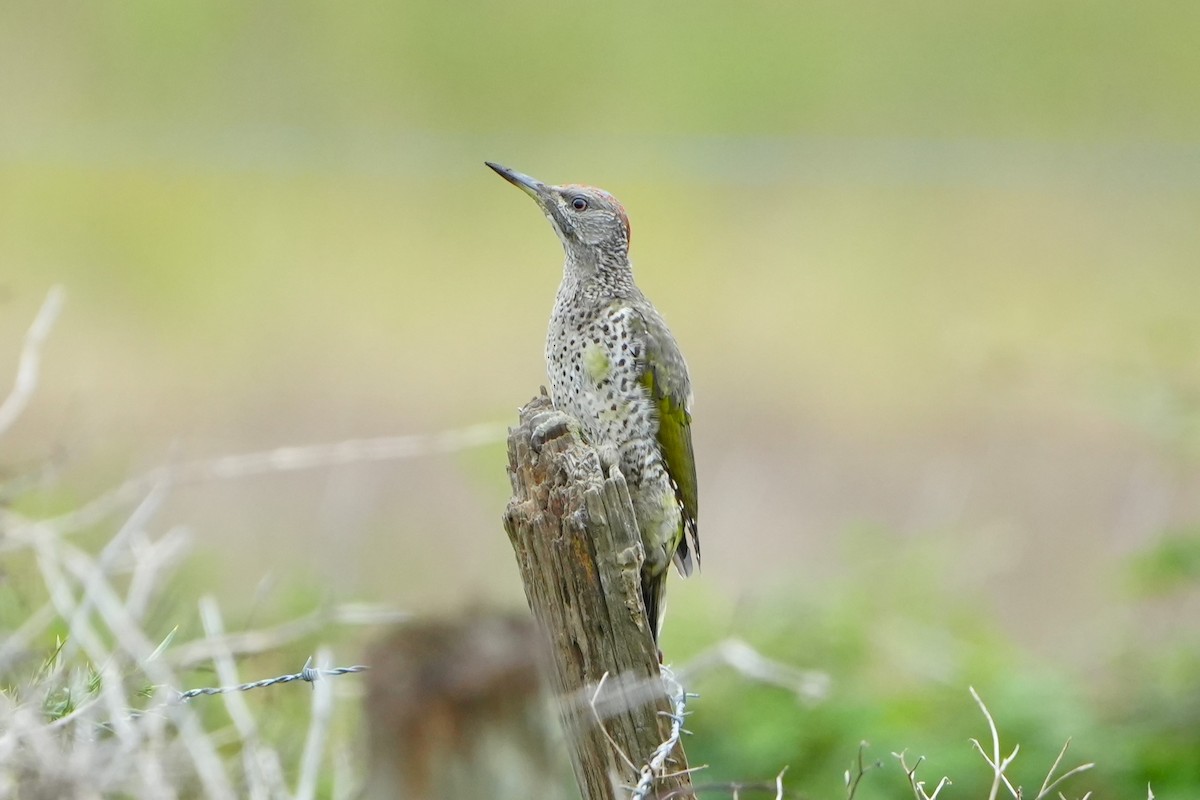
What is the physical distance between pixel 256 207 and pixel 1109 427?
874 cm

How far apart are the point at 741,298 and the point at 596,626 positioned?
1174 centimetres

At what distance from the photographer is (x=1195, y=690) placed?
20.2ft

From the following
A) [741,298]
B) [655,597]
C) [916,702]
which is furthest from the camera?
[741,298]

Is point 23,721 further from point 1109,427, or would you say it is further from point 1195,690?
point 1109,427

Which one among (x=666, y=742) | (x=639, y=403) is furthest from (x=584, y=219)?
(x=666, y=742)

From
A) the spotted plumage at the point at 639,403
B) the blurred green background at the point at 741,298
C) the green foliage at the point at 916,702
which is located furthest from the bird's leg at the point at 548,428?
the blurred green background at the point at 741,298

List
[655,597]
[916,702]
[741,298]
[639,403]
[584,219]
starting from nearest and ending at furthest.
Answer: [655,597] < [639,403] < [584,219] < [916,702] < [741,298]

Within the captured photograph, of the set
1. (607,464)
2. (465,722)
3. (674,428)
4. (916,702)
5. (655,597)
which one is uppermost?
(607,464)

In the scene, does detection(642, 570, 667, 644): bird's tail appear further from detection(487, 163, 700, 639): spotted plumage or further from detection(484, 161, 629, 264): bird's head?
detection(484, 161, 629, 264): bird's head

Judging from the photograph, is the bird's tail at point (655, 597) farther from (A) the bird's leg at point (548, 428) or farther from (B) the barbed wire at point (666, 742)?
(B) the barbed wire at point (666, 742)

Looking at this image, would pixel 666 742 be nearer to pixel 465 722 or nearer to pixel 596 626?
pixel 596 626

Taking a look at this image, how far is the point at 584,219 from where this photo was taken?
15.7 ft

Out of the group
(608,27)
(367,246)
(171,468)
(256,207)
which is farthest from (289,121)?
(171,468)

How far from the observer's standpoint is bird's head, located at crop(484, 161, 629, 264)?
4.72 meters
